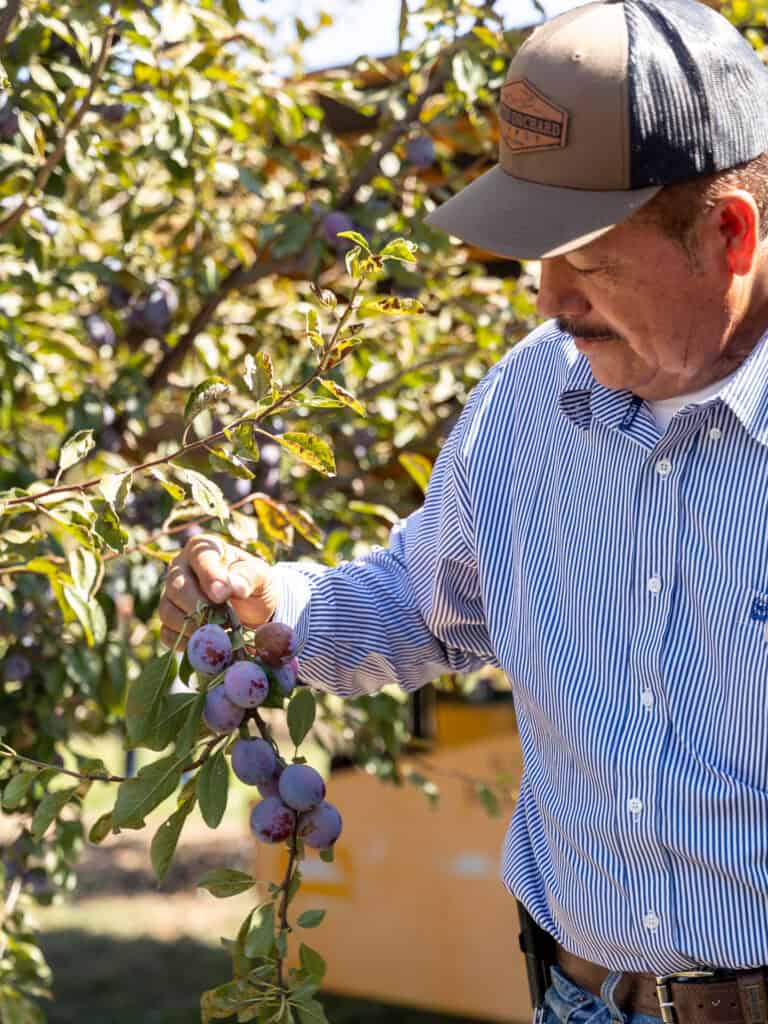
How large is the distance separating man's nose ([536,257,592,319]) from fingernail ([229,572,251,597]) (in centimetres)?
42

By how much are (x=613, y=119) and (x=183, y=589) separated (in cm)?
63

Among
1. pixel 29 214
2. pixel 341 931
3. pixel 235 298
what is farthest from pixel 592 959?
pixel 341 931

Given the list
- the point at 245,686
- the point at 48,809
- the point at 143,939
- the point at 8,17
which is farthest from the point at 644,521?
the point at 143,939

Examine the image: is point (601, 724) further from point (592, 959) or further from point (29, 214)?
point (29, 214)

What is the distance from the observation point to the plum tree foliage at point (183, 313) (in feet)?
7.06

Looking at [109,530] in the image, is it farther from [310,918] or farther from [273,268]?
[273,268]

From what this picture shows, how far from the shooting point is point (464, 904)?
15.2ft

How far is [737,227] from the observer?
134cm

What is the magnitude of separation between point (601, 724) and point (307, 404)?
429 millimetres

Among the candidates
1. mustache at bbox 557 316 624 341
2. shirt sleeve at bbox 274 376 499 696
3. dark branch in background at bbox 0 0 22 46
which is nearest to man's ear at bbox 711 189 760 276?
mustache at bbox 557 316 624 341

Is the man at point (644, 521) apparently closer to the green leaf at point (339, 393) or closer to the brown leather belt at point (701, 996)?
the brown leather belt at point (701, 996)

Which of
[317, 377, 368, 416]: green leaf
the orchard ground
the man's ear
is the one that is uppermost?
the man's ear

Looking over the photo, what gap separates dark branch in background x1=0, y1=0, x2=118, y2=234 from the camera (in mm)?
2115

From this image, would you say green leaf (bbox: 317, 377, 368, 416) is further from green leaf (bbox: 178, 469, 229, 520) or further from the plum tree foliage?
the plum tree foliage
